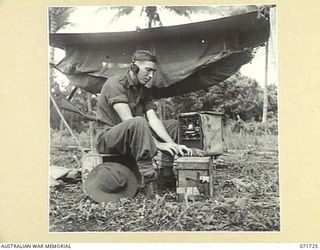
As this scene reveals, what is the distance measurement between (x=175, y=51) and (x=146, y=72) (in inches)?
6.2

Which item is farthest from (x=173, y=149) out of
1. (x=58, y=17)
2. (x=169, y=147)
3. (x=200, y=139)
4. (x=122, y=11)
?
(x=58, y=17)

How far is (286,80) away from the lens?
199 centimetres

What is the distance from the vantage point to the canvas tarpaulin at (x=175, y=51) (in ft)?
6.64

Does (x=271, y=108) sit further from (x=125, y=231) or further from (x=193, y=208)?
(x=125, y=231)

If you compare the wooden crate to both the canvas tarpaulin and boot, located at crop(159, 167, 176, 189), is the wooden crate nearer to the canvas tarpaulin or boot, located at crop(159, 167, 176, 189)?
boot, located at crop(159, 167, 176, 189)

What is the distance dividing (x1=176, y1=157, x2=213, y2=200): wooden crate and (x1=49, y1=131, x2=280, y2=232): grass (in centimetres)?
3

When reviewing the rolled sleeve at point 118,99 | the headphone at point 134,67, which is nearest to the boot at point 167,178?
the rolled sleeve at point 118,99

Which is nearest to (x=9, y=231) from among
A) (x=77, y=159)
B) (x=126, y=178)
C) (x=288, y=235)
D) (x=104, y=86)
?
(x=77, y=159)

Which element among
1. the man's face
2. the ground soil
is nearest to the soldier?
the man's face

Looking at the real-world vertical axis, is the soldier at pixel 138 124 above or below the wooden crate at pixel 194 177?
above

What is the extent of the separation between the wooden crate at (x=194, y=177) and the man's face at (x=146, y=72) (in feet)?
1.22

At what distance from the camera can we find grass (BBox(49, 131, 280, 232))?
6.45 ft

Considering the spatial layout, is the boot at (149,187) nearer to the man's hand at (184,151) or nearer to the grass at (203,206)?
the grass at (203,206)

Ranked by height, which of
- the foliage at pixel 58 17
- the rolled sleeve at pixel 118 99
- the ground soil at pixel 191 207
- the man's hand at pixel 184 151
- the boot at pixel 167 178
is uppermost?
the foliage at pixel 58 17
